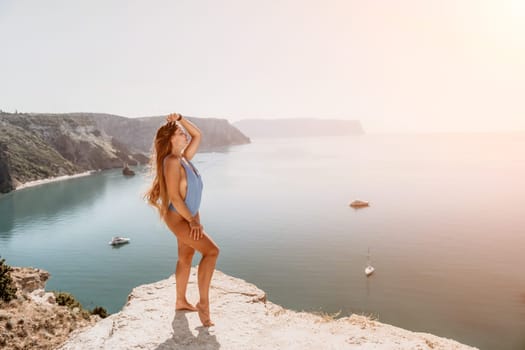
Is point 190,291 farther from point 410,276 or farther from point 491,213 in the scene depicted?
point 491,213

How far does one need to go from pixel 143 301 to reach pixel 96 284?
3944 centimetres

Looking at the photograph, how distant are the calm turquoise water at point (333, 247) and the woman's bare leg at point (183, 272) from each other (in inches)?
1160

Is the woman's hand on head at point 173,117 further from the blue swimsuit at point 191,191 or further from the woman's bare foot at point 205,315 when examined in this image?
the woman's bare foot at point 205,315

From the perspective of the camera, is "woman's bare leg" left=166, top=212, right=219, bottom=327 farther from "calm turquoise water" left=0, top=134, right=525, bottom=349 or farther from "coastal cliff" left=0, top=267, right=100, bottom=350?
"calm turquoise water" left=0, top=134, right=525, bottom=349

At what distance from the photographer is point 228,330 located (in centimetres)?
633

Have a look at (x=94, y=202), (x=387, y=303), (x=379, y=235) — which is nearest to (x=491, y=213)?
(x=379, y=235)

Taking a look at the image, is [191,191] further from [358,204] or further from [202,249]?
[358,204]

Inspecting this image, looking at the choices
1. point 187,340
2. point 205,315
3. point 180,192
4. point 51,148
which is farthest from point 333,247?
point 51,148

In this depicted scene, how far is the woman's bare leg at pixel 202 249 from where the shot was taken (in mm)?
5922

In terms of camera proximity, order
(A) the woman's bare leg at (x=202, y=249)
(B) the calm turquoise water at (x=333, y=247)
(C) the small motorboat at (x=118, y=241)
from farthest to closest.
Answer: (C) the small motorboat at (x=118, y=241) < (B) the calm turquoise water at (x=333, y=247) < (A) the woman's bare leg at (x=202, y=249)

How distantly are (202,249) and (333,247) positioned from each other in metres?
45.8

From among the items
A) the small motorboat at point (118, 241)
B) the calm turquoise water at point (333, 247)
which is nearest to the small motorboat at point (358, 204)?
the calm turquoise water at point (333, 247)

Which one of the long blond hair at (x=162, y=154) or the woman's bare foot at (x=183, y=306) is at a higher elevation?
the long blond hair at (x=162, y=154)

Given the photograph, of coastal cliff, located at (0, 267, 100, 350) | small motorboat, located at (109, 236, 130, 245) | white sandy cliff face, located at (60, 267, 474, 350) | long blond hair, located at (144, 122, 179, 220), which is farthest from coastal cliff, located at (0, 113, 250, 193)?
long blond hair, located at (144, 122, 179, 220)
